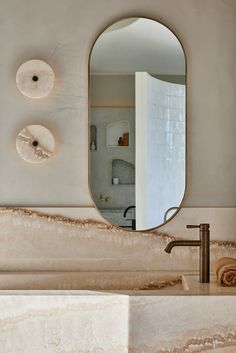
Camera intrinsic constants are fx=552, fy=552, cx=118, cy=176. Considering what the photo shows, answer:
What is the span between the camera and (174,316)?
1.92 metres

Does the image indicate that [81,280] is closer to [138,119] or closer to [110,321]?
[110,321]

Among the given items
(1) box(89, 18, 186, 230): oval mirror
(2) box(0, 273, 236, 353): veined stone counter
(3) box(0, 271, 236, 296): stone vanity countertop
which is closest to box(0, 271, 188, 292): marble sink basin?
(3) box(0, 271, 236, 296): stone vanity countertop

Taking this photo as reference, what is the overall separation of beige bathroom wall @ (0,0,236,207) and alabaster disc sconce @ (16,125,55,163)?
4 cm

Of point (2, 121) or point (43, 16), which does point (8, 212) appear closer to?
point (2, 121)

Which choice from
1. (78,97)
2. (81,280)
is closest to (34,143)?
(78,97)

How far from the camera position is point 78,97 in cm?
257

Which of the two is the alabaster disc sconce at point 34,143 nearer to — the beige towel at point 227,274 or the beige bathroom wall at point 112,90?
the beige bathroom wall at point 112,90

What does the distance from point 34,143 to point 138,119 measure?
493 mm

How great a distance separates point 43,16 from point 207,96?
850mm

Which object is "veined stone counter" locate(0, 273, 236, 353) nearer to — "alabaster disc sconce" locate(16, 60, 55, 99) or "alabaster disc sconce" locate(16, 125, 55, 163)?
"alabaster disc sconce" locate(16, 125, 55, 163)

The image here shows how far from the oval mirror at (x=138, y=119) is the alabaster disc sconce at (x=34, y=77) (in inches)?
8.0

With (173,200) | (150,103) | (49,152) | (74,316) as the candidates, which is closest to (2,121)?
(49,152)

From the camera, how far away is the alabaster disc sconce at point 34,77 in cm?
253

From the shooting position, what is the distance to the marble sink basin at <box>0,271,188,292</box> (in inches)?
96.1
